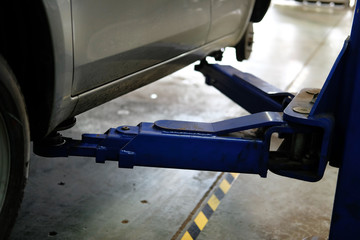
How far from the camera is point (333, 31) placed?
8.73 metres

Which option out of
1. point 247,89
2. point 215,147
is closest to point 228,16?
point 247,89

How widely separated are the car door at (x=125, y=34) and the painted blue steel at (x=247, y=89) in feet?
2.06

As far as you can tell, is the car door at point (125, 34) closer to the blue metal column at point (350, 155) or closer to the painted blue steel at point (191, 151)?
the painted blue steel at point (191, 151)

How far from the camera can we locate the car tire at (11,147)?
1.60 meters

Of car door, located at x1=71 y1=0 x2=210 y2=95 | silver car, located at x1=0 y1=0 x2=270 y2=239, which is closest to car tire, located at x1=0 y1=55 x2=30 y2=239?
silver car, located at x1=0 y1=0 x2=270 y2=239

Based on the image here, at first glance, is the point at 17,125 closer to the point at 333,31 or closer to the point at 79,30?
the point at 79,30

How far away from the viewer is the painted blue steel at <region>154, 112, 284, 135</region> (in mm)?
2156

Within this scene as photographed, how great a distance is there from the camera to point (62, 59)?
1771 mm

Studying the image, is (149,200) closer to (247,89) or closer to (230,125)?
(230,125)

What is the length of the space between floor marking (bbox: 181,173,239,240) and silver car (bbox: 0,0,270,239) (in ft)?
2.52

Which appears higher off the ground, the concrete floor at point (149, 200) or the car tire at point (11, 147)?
the car tire at point (11, 147)

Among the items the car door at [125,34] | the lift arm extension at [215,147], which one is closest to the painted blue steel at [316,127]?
the lift arm extension at [215,147]

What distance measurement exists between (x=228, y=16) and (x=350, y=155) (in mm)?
1599

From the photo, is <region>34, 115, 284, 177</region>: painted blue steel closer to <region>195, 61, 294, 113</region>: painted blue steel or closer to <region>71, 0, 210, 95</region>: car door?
<region>71, 0, 210, 95</region>: car door
